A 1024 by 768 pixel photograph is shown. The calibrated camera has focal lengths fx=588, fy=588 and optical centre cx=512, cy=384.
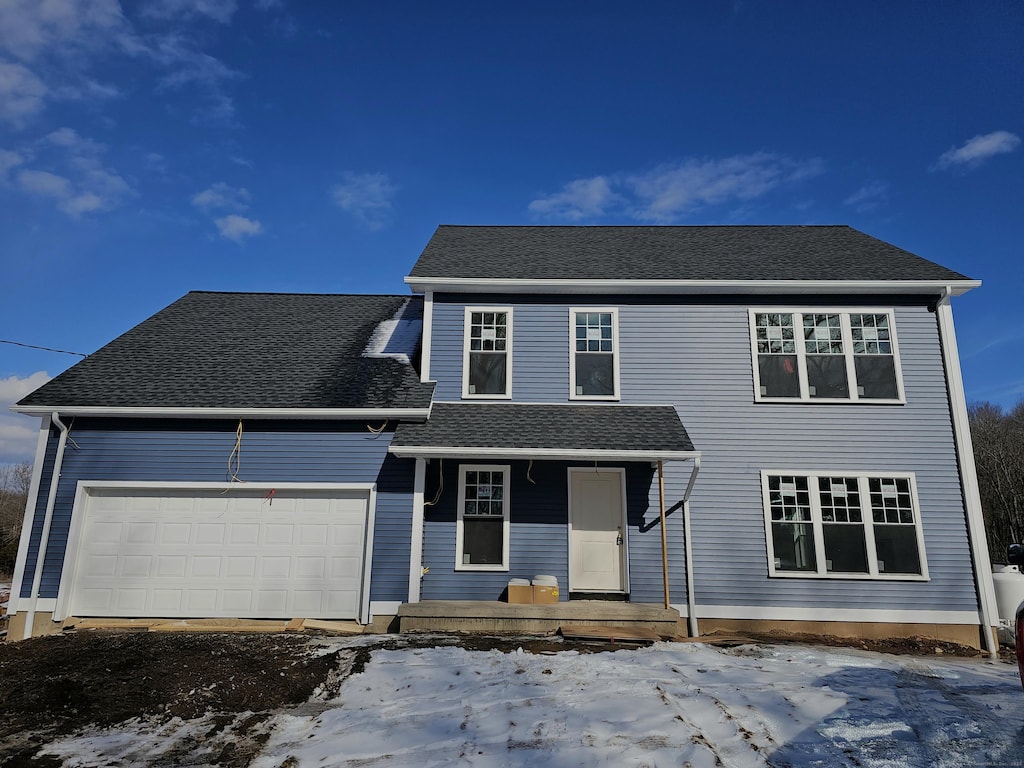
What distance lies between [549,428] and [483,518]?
1.89m

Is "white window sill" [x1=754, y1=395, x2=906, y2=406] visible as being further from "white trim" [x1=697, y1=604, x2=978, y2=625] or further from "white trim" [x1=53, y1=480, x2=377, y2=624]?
"white trim" [x1=53, y1=480, x2=377, y2=624]

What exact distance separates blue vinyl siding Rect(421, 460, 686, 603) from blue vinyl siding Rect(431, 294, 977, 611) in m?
0.15

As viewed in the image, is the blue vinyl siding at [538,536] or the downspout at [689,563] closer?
the downspout at [689,563]

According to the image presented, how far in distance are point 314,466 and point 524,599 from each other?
403 centimetres

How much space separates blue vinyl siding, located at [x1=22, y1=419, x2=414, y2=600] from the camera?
9555 millimetres

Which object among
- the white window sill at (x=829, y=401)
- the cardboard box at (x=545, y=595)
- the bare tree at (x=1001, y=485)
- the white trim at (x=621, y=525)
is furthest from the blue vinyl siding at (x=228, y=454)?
the bare tree at (x=1001, y=485)

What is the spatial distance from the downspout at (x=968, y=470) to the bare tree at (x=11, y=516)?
53.5 ft

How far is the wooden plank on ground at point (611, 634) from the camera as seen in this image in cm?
809

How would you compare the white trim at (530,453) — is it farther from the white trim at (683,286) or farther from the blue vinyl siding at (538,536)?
the white trim at (683,286)

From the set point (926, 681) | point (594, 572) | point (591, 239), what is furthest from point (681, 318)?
point (926, 681)

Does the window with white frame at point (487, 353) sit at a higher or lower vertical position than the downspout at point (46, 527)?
higher

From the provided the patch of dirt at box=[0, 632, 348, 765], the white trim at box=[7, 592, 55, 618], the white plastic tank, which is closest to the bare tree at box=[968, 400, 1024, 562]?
the white plastic tank

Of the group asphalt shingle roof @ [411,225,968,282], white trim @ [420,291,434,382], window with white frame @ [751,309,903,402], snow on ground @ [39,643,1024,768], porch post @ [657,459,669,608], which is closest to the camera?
snow on ground @ [39,643,1024,768]

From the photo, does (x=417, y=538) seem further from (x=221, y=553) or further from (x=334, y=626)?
(x=221, y=553)
